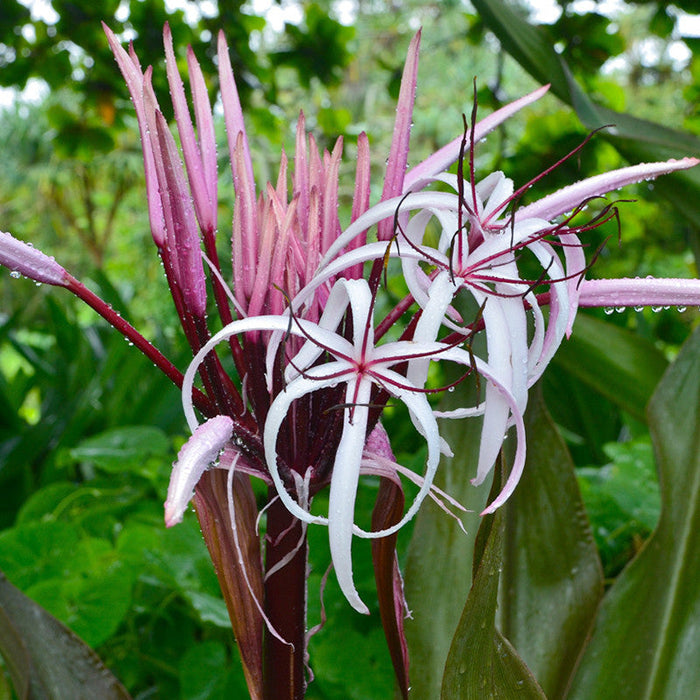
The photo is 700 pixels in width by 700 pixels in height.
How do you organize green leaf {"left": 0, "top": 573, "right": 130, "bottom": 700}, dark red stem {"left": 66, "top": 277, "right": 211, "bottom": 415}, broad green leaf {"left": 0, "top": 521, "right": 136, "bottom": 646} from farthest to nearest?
broad green leaf {"left": 0, "top": 521, "right": 136, "bottom": 646}, green leaf {"left": 0, "top": 573, "right": 130, "bottom": 700}, dark red stem {"left": 66, "top": 277, "right": 211, "bottom": 415}

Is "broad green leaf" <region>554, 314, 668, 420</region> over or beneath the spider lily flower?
over

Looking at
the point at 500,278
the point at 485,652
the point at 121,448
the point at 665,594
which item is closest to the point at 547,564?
the point at 665,594

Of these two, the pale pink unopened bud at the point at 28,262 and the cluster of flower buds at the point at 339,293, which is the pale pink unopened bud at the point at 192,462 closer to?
the cluster of flower buds at the point at 339,293

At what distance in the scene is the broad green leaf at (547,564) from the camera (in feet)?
1.85

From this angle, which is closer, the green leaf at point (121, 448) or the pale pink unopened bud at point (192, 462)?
the pale pink unopened bud at point (192, 462)

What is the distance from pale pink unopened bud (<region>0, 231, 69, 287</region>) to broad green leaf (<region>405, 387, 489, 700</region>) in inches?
11.0

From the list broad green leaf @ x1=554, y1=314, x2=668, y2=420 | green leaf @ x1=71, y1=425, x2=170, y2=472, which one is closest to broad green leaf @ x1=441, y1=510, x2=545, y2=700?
broad green leaf @ x1=554, y1=314, x2=668, y2=420

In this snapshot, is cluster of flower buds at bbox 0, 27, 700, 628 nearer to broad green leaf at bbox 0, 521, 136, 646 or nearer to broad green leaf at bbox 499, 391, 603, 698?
broad green leaf at bbox 499, 391, 603, 698

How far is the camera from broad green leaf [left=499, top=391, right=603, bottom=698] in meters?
0.56

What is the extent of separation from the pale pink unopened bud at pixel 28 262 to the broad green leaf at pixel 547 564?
0.35 meters

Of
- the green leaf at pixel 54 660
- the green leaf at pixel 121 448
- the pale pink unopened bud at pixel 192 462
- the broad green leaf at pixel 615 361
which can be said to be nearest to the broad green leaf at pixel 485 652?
the pale pink unopened bud at pixel 192 462

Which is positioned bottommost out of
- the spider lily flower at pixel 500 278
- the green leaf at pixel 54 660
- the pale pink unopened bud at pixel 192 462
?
the green leaf at pixel 54 660

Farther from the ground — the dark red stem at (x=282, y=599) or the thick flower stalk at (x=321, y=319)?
the thick flower stalk at (x=321, y=319)

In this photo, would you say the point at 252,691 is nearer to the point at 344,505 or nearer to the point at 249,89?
the point at 344,505
